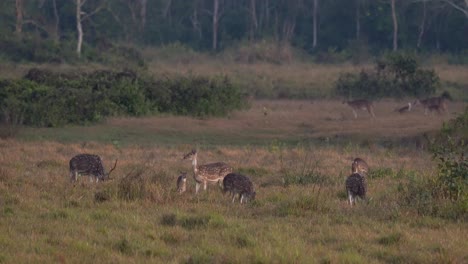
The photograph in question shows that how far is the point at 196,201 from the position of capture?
40.2ft

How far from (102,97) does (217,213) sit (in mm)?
16412

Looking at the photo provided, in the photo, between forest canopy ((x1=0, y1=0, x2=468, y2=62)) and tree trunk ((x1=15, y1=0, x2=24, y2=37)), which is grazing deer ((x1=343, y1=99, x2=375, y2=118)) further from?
tree trunk ((x1=15, y1=0, x2=24, y2=37))

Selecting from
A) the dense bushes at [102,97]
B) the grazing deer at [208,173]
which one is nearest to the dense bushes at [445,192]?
the grazing deer at [208,173]

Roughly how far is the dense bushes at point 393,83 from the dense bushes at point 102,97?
7182 mm

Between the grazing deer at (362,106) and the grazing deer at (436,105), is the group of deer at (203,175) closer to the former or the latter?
the grazing deer at (362,106)

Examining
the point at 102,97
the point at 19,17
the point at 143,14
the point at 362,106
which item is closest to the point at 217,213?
the point at 102,97

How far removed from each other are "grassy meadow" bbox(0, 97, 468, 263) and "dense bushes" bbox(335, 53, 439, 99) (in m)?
14.6

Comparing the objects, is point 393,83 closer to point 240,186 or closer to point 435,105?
point 435,105

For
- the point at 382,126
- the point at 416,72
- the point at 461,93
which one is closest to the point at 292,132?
the point at 382,126

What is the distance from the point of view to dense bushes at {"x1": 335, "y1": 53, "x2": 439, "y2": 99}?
35.0m

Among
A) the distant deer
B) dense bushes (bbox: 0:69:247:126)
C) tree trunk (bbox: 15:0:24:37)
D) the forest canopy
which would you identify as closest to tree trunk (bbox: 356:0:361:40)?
the forest canopy

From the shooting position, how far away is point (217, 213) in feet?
36.5

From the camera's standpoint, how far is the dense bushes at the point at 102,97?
24922 mm

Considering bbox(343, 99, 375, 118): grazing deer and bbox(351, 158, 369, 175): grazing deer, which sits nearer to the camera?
bbox(351, 158, 369, 175): grazing deer
